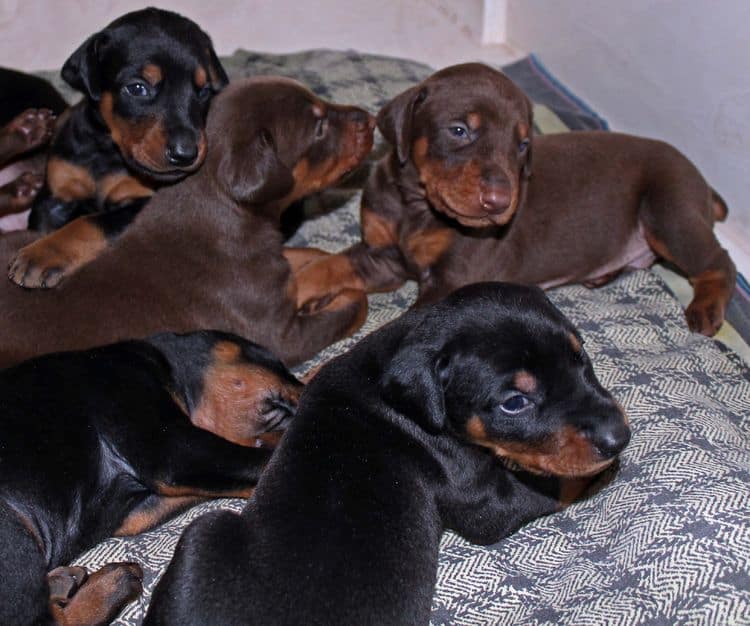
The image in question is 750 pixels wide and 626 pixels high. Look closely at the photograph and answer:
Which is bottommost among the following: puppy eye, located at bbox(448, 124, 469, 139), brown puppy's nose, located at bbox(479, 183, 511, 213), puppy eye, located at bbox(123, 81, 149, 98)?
brown puppy's nose, located at bbox(479, 183, 511, 213)

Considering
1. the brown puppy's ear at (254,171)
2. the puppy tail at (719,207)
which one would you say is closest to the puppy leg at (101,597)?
the brown puppy's ear at (254,171)

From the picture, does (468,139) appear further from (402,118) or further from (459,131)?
(402,118)

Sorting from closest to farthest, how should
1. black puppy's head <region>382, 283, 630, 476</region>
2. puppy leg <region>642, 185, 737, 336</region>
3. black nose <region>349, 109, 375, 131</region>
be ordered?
black puppy's head <region>382, 283, 630, 476</region> < black nose <region>349, 109, 375, 131</region> < puppy leg <region>642, 185, 737, 336</region>

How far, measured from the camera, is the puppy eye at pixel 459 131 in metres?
4.06

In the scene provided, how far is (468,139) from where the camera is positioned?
406cm

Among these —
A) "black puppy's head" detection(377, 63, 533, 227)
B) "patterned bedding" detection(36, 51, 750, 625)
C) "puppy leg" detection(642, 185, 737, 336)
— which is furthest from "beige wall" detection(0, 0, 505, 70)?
"patterned bedding" detection(36, 51, 750, 625)

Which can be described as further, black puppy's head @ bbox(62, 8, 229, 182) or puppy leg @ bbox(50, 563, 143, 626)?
black puppy's head @ bbox(62, 8, 229, 182)

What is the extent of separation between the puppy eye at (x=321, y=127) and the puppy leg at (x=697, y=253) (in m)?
1.57

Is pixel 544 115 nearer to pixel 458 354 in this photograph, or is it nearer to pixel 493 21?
pixel 493 21

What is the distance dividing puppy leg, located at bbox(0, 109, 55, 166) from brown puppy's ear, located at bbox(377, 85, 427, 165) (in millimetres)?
1717

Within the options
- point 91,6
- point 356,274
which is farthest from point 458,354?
point 91,6

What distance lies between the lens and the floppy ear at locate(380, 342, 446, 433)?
3.06m

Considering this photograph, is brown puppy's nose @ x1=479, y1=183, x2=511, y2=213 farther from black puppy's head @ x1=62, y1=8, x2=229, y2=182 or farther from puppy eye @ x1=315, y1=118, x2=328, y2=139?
black puppy's head @ x1=62, y1=8, x2=229, y2=182

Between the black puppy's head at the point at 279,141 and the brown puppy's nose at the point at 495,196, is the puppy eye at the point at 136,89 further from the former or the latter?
the brown puppy's nose at the point at 495,196
